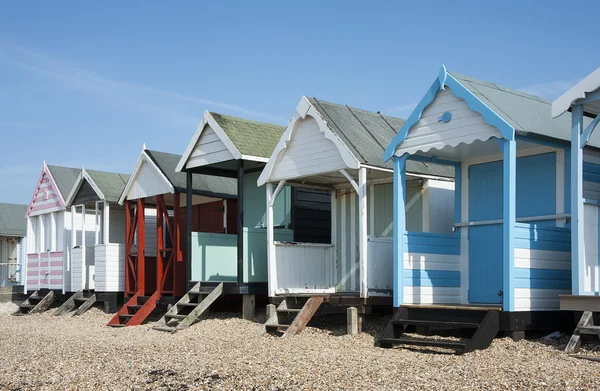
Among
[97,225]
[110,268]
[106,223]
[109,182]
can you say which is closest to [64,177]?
[109,182]

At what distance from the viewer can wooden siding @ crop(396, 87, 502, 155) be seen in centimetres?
1119

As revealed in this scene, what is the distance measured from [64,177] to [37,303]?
3788 millimetres

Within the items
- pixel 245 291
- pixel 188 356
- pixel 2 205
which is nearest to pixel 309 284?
pixel 245 291

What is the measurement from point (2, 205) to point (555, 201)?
2610 cm

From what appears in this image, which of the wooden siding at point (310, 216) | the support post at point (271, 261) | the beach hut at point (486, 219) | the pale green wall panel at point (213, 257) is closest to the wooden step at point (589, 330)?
the beach hut at point (486, 219)

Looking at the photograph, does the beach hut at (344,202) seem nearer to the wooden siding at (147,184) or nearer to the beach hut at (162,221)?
the beach hut at (162,221)

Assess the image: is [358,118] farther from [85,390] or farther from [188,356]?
[85,390]

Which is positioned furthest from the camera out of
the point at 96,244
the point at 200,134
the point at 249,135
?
the point at 96,244

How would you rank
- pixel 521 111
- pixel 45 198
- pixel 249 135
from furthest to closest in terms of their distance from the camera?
pixel 45 198
pixel 249 135
pixel 521 111

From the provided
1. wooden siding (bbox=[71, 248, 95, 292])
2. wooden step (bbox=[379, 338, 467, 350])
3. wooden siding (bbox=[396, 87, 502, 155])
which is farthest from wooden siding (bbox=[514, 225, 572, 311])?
wooden siding (bbox=[71, 248, 95, 292])

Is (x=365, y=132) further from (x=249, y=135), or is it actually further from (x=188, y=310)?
(x=188, y=310)

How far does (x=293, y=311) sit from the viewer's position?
44.1 ft

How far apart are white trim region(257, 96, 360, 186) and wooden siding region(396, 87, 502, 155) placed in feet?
3.33

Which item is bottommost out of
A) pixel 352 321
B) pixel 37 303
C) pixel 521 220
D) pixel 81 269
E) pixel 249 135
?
pixel 37 303
